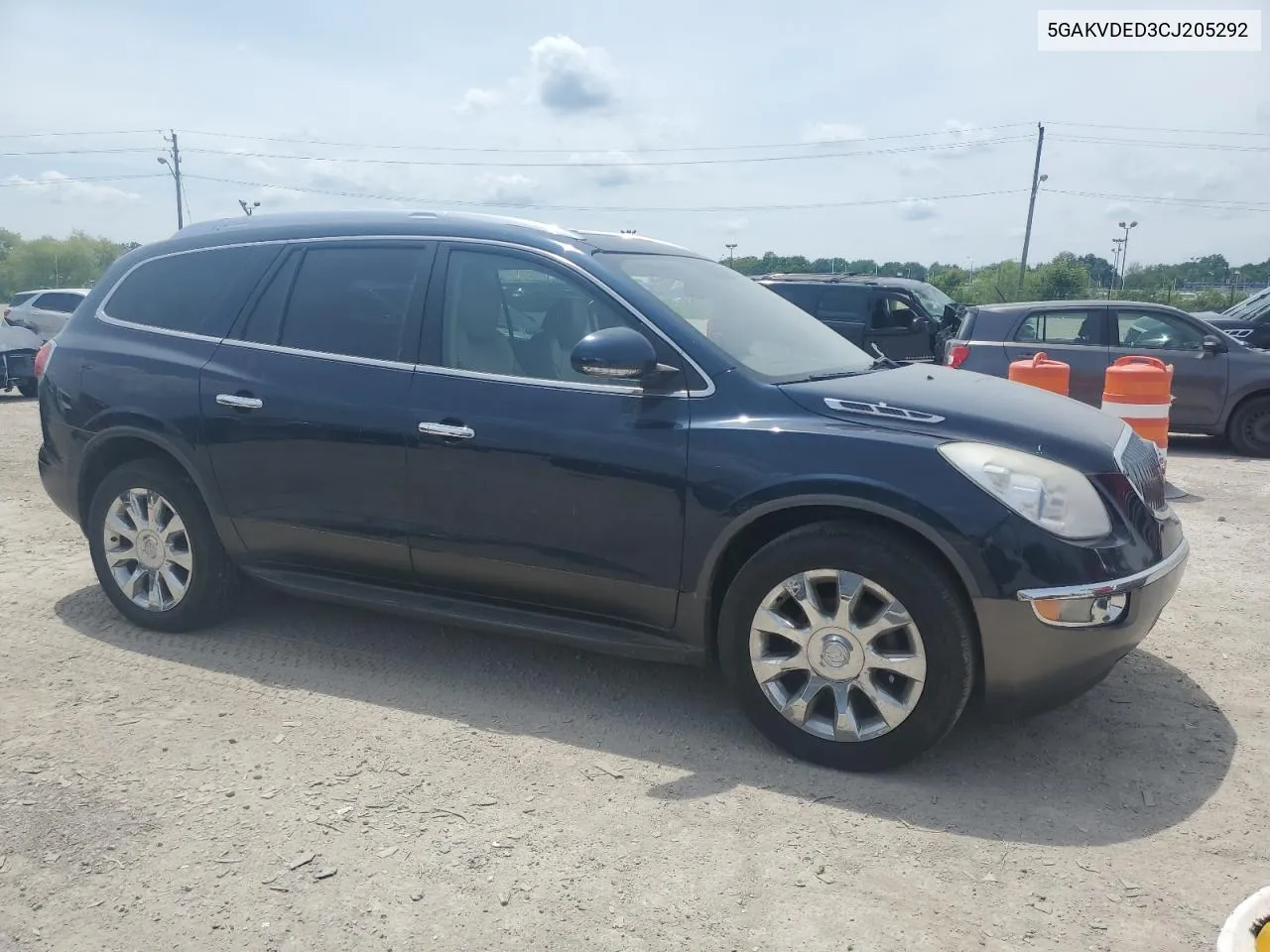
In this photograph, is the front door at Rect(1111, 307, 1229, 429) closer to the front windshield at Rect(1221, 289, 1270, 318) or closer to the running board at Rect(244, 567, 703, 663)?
the front windshield at Rect(1221, 289, 1270, 318)

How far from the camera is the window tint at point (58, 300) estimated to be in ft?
64.5

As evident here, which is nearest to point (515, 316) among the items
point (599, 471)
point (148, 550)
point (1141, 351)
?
point (599, 471)

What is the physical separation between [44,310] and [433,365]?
18.6 metres

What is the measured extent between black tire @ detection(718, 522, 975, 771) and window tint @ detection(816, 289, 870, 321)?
36.1ft

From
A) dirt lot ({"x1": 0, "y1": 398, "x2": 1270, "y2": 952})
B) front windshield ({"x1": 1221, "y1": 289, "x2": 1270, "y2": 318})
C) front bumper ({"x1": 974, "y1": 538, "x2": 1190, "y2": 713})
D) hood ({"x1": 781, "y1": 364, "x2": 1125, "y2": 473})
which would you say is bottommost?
dirt lot ({"x1": 0, "y1": 398, "x2": 1270, "y2": 952})

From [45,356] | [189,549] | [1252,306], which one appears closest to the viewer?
[189,549]

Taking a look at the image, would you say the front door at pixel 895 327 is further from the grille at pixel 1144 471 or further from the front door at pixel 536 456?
the front door at pixel 536 456

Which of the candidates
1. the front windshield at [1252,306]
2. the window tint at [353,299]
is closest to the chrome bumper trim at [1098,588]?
the window tint at [353,299]

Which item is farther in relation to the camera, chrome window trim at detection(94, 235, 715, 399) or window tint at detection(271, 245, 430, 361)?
window tint at detection(271, 245, 430, 361)

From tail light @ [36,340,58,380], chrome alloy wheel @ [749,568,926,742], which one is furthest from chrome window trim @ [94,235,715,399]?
chrome alloy wheel @ [749,568,926,742]

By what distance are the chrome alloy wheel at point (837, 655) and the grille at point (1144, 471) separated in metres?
0.97

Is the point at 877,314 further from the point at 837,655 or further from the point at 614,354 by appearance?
the point at 837,655

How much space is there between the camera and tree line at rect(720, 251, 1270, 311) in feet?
105

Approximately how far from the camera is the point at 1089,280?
38.0 meters
